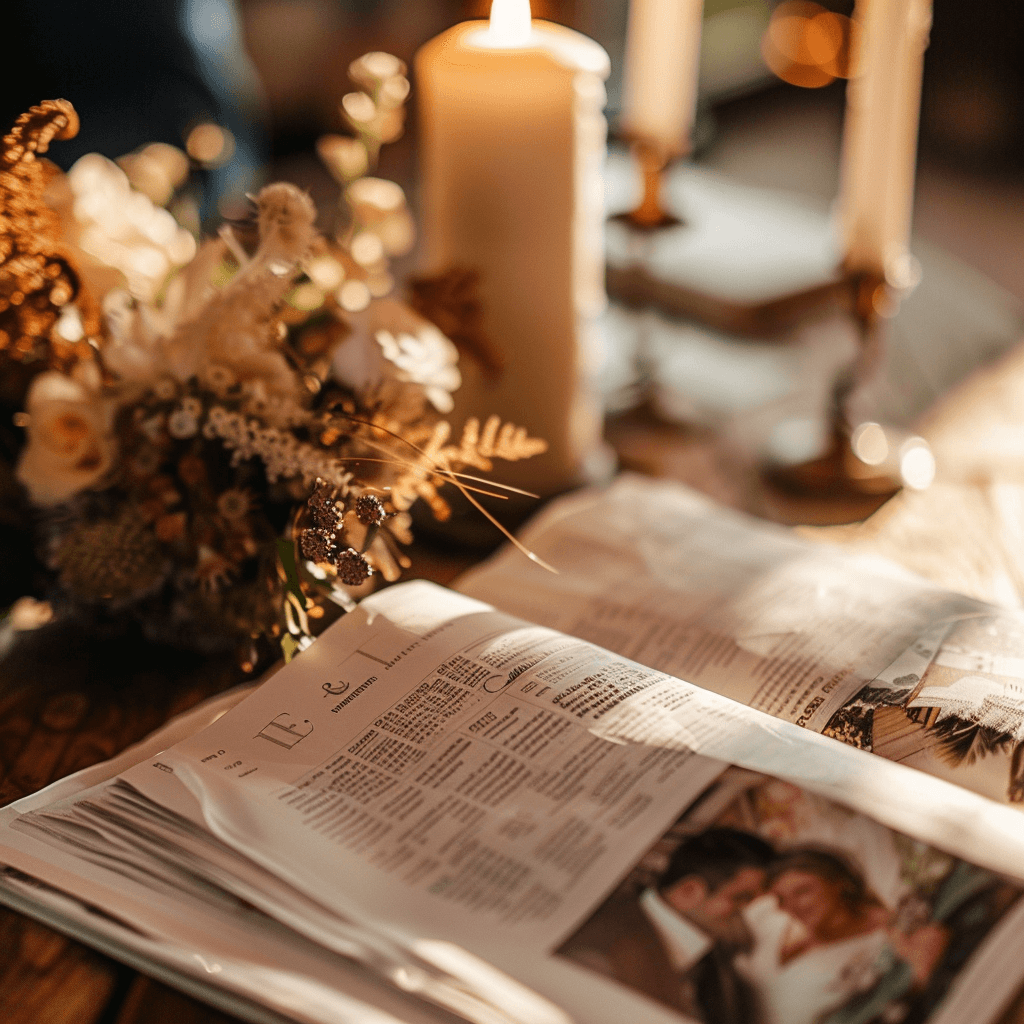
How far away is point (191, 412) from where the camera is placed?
584mm

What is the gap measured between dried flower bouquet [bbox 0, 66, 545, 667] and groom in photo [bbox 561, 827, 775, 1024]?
0.23 meters

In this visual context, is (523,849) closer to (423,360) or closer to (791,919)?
(791,919)

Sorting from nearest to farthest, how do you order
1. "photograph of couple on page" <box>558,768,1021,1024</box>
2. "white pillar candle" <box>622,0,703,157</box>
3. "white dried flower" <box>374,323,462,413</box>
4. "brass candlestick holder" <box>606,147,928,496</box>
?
"photograph of couple on page" <box>558,768,1021,1024</box>
"white dried flower" <box>374,323,462,413</box>
"brass candlestick holder" <box>606,147,928,496</box>
"white pillar candle" <box>622,0,703,157</box>

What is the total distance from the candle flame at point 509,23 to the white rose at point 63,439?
0.38 meters

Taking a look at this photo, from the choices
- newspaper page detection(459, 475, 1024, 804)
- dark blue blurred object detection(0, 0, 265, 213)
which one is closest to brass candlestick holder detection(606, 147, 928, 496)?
newspaper page detection(459, 475, 1024, 804)

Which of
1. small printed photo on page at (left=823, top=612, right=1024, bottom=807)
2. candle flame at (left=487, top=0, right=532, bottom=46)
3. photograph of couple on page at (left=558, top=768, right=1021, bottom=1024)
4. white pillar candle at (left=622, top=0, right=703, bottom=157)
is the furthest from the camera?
white pillar candle at (left=622, top=0, right=703, bottom=157)

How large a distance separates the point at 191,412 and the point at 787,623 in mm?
359

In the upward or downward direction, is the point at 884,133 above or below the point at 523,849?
above

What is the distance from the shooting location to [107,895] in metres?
0.44

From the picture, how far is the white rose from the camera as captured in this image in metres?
0.59

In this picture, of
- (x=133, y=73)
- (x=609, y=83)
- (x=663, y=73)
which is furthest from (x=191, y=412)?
(x=609, y=83)

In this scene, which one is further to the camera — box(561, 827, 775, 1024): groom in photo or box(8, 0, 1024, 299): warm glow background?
box(8, 0, 1024, 299): warm glow background

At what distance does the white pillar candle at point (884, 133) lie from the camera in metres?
0.83

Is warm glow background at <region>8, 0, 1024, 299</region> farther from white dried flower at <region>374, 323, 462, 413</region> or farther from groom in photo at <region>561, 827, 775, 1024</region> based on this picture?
groom in photo at <region>561, 827, 775, 1024</region>
